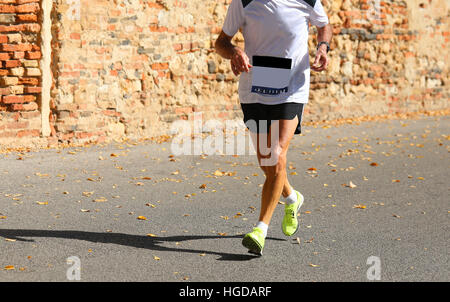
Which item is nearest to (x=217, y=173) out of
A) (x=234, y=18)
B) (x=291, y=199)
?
(x=291, y=199)

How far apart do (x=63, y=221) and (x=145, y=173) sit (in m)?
2.18

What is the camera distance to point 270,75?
15.2 ft

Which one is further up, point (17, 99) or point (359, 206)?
point (17, 99)

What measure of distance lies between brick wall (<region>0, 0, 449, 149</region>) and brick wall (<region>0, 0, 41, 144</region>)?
1 cm

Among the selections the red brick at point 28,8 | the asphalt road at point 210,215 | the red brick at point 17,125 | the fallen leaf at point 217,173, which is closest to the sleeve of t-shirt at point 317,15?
the asphalt road at point 210,215

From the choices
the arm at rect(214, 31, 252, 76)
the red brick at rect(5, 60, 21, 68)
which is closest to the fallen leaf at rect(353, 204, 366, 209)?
the arm at rect(214, 31, 252, 76)

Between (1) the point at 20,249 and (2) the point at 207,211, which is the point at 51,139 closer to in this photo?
(2) the point at 207,211

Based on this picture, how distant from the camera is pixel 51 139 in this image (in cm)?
899

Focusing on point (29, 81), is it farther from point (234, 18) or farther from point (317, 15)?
point (317, 15)

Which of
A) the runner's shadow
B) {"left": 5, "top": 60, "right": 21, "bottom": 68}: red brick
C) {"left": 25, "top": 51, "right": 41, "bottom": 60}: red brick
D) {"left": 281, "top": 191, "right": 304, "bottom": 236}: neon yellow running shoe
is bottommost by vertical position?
the runner's shadow

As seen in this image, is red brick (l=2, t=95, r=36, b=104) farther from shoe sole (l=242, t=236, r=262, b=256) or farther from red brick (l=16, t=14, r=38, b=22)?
shoe sole (l=242, t=236, r=262, b=256)

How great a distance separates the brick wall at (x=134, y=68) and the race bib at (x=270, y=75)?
16.0ft

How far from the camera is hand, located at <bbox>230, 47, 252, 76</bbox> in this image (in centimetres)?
452

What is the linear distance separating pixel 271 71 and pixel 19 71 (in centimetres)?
498
